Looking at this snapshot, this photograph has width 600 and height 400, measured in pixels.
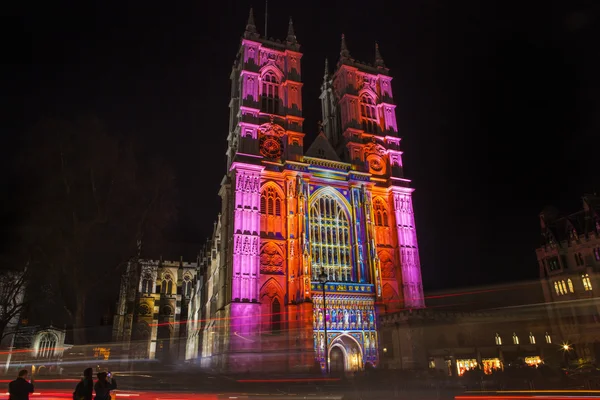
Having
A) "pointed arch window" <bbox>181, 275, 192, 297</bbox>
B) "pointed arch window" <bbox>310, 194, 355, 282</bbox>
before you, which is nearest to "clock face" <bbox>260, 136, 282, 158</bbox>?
"pointed arch window" <bbox>310, 194, 355, 282</bbox>

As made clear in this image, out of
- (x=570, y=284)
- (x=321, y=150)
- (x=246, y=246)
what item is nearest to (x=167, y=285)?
(x=246, y=246)

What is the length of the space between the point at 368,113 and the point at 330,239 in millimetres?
18528

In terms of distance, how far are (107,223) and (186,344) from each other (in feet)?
142

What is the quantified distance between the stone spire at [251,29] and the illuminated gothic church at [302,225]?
0.25m

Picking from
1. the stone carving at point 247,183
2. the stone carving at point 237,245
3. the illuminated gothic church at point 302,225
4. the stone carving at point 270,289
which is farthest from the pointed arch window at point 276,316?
the stone carving at point 247,183

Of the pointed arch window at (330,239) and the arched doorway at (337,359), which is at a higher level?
the pointed arch window at (330,239)

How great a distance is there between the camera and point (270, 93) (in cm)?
4747

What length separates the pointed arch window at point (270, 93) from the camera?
46625 mm

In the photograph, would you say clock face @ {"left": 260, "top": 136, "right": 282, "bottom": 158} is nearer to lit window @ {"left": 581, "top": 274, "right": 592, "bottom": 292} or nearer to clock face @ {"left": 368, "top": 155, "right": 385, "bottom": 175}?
clock face @ {"left": 368, "top": 155, "right": 385, "bottom": 175}

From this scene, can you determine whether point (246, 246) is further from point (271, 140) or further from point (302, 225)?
point (271, 140)

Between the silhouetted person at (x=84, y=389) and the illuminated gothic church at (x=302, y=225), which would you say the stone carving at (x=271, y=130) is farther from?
the silhouetted person at (x=84, y=389)

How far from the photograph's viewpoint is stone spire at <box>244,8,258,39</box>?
47.7m

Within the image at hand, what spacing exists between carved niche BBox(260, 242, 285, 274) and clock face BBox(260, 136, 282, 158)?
10.2 m

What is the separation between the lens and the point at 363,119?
165 ft
